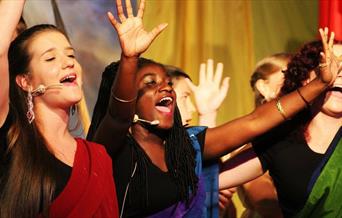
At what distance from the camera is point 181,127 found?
8.38 feet

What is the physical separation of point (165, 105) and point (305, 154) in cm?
52

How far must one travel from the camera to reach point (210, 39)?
3.85 metres

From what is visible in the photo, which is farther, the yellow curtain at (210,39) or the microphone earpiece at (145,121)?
the yellow curtain at (210,39)

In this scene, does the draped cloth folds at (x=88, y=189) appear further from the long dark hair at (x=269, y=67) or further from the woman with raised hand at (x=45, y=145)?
the long dark hair at (x=269, y=67)

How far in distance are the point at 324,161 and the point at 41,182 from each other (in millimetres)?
1063

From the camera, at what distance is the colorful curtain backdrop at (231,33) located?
3.75 m

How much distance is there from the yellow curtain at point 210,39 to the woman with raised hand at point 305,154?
116cm

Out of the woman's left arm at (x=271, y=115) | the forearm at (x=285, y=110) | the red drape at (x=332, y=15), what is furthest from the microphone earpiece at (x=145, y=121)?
the red drape at (x=332, y=15)

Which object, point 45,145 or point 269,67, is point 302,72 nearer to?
point 269,67

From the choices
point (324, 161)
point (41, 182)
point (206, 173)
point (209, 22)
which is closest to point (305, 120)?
point (324, 161)

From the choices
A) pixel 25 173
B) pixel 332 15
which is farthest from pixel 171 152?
pixel 332 15

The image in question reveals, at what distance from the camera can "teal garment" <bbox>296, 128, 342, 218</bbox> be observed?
2.53 meters

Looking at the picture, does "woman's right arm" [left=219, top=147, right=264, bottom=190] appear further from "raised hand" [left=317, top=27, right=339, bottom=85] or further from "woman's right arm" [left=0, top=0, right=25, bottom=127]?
"woman's right arm" [left=0, top=0, right=25, bottom=127]

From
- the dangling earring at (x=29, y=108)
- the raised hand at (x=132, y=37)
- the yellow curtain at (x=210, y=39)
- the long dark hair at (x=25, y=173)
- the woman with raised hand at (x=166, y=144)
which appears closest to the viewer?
the long dark hair at (x=25, y=173)
